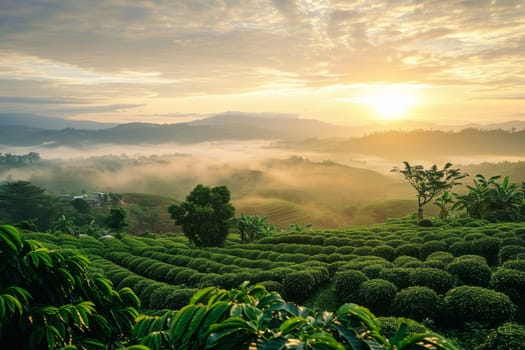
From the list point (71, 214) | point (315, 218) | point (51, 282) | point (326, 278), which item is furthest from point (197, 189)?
point (315, 218)

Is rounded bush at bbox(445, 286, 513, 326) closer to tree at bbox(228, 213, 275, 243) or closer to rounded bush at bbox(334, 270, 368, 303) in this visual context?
rounded bush at bbox(334, 270, 368, 303)

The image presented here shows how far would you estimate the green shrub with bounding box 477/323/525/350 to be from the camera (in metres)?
8.16

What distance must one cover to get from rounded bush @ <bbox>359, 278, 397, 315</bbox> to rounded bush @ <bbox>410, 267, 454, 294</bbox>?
88cm

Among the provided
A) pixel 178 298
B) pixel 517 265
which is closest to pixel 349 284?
pixel 517 265

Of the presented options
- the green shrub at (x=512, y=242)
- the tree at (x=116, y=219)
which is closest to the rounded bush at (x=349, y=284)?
the green shrub at (x=512, y=242)

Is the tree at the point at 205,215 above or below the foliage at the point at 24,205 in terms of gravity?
above

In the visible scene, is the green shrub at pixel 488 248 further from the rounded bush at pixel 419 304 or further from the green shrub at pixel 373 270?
the rounded bush at pixel 419 304

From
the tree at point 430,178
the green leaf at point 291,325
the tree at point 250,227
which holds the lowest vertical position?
the tree at point 250,227

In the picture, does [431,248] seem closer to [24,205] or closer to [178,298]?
[178,298]

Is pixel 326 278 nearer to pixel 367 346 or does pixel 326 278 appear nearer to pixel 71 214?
pixel 367 346

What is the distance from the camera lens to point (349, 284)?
15.2m

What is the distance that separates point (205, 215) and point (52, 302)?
30522 mm

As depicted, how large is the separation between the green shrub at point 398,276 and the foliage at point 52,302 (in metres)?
11.1

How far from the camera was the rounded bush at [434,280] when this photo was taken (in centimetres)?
1367
